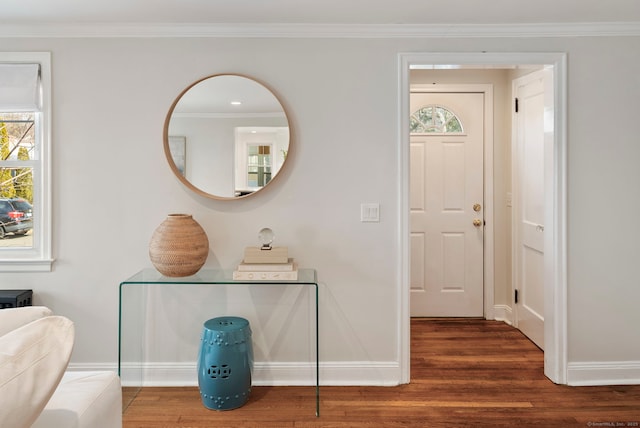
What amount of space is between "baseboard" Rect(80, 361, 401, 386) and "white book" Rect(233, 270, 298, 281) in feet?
2.24

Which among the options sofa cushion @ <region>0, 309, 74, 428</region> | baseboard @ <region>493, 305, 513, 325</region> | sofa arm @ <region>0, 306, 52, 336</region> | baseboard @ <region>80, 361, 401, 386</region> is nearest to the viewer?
sofa cushion @ <region>0, 309, 74, 428</region>

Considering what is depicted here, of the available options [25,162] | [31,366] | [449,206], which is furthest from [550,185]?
[25,162]

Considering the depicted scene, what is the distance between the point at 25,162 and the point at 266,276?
1725 millimetres

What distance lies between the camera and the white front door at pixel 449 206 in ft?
13.8

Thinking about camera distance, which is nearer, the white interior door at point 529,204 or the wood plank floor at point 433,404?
the wood plank floor at point 433,404

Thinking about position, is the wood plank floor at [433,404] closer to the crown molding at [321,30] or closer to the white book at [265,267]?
the white book at [265,267]

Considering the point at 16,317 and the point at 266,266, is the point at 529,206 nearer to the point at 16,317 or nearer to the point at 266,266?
the point at 266,266

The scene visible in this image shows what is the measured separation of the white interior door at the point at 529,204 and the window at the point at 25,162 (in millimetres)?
3367

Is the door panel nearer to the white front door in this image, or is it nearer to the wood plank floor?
the white front door

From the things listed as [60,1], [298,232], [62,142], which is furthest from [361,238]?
[60,1]

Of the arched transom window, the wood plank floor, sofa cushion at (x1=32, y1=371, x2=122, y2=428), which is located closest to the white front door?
the arched transom window

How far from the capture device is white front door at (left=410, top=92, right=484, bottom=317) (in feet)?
13.8

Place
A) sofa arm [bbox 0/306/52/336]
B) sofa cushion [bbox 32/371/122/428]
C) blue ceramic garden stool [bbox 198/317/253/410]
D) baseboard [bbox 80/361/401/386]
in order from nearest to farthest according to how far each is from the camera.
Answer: sofa cushion [bbox 32/371/122/428] → sofa arm [bbox 0/306/52/336] → blue ceramic garden stool [bbox 198/317/253/410] → baseboard [bbox 80/361/401/386]

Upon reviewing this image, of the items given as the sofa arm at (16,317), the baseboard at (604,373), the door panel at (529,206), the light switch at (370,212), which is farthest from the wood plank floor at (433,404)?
the sofa arm at (16,317)
